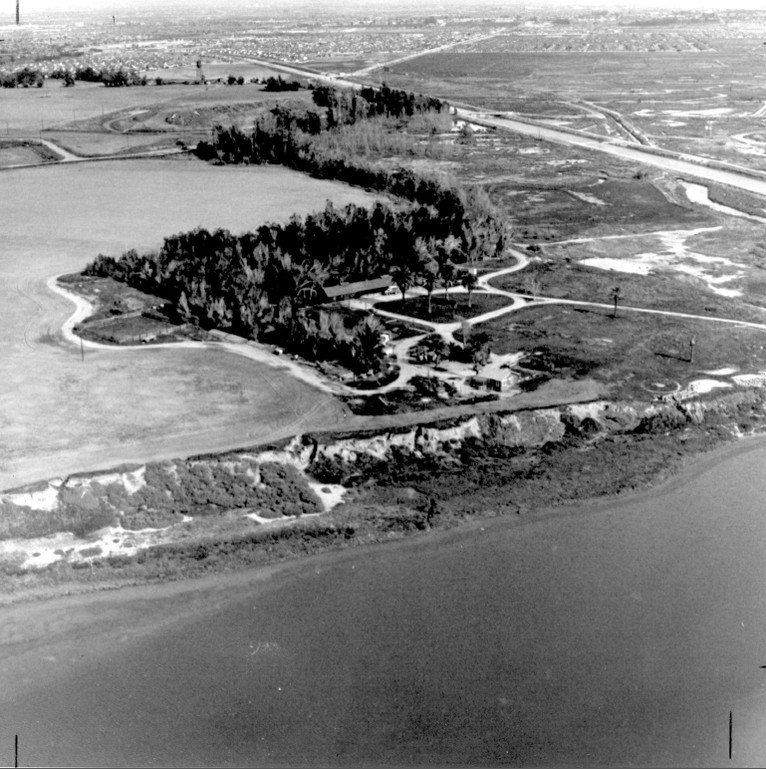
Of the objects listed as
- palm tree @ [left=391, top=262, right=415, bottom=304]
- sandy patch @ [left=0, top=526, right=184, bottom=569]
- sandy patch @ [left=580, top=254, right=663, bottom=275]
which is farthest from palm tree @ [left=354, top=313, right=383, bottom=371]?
sandy patch @ [left=580, top=254, right=663, bottom=275]

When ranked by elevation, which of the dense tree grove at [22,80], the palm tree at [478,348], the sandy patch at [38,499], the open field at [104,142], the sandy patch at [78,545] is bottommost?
the sandy patch at [78,545]

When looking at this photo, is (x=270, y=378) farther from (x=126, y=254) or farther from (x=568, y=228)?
(x=568, y=228)

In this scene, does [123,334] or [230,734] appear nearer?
[230,734]

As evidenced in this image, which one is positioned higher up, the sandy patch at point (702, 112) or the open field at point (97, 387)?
the sandy patch at point (702, 112)

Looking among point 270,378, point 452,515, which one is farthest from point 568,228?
point 452,515

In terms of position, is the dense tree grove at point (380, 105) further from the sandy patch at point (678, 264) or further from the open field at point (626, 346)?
the open field at point (626, 346)

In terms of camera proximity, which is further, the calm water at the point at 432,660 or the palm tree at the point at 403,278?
the palm tree at the point at 403,278

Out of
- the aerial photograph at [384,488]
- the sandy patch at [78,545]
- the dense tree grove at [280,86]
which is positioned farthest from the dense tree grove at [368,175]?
the sandy patch at [78,545]
